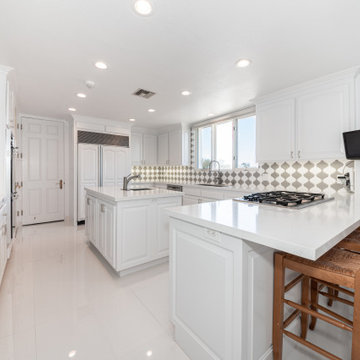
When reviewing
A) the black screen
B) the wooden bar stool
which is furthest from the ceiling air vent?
→ the wooden bar stool

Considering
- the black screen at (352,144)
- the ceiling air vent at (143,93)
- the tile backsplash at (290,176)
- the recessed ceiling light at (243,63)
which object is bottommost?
the tile backsplash at (290,176)

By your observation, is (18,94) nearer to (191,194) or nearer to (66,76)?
(66,76)

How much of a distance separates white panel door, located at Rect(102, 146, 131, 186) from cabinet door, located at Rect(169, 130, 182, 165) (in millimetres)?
1100

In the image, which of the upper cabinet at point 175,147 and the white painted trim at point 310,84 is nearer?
the white painted trim at point 310,84

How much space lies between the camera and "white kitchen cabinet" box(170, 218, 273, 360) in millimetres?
1017

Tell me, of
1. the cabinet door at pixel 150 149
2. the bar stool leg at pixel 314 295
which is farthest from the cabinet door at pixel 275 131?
the cabinet door at pixel 150 149

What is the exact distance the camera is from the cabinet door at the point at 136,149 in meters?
5.56

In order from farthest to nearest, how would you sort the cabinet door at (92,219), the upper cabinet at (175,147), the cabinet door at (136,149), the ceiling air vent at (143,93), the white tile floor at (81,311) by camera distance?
the cabinet door at (136,149) < the upper cabinet at (175,147) < the ceiling air vent at (143,93) < the cabinet door at (92,219) < the white tile floor at (81,311)

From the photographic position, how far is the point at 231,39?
1.83 metres

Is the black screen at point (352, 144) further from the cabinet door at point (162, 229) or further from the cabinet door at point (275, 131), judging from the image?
the cabinet door at point (162, 229)

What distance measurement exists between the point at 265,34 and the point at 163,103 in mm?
2147

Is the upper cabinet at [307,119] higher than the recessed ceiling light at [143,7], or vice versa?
the recessed ceiling light at [143,7]

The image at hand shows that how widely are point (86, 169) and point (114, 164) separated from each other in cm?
65

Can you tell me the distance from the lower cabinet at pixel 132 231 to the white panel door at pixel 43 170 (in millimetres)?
2665
